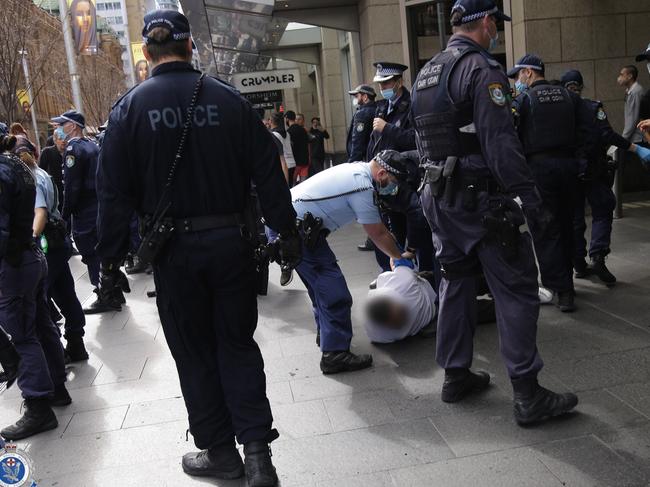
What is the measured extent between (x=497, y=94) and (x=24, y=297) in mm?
3019

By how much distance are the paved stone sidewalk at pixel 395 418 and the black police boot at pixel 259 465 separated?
98mm

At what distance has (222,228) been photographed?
10.1 feet

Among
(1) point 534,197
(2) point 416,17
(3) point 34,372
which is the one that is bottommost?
(3) point 34,372

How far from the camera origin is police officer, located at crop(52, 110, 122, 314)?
22.4ft

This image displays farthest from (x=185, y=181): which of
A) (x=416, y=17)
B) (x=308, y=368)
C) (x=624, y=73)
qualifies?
(x=416, y=17)

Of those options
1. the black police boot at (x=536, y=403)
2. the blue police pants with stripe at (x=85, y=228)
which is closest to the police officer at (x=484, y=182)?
the black police boot at (x=536, y=403)

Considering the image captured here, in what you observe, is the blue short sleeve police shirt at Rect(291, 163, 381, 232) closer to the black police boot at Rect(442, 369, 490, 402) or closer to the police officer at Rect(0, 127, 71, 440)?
the black police boot at Rect(442, 369, 490, 402)

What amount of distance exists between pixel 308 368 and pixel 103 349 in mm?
2059

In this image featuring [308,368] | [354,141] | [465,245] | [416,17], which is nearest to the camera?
[465,245]

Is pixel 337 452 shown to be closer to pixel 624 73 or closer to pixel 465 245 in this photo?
pixel 465 245

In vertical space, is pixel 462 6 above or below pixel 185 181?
above

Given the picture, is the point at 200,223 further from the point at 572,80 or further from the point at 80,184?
the point at 572,80

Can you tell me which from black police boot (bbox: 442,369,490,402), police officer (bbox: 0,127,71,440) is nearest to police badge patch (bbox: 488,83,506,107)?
black police boot (bbox: 442,369,490,402)

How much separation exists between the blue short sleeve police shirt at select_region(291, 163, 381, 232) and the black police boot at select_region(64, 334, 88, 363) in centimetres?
225
